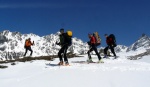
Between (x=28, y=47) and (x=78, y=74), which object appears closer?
(x=78, y=74)

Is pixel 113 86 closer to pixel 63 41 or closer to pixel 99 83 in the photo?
pixel 99 83

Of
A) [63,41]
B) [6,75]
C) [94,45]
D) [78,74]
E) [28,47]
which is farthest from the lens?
[28,47]

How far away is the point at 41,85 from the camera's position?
17.1 meters

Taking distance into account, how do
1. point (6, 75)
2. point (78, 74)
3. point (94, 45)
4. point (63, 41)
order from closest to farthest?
point (78, 74) → point (6, 75) → point (63, 41) → point (94, 45)

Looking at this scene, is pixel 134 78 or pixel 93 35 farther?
pixel 93 35

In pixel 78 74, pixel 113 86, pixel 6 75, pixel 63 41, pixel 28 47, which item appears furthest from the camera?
pixel 28 47

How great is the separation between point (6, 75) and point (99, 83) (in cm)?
722

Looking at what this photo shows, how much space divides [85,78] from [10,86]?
4144 millimetres

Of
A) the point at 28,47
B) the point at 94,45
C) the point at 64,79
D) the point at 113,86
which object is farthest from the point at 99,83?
the point at 28,47

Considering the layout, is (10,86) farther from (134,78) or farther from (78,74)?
(134,78)

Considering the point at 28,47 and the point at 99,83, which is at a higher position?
the point at 28,47

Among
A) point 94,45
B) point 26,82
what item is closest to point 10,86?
point 26,82

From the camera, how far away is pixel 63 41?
24625 millimetres

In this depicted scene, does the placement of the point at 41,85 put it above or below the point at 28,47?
below
